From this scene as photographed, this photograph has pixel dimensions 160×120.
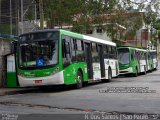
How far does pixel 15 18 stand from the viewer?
98.2ft

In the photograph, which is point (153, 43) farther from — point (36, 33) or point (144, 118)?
point (144, 118)

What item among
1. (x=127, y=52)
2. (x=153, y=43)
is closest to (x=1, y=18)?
(x=127, y=52)

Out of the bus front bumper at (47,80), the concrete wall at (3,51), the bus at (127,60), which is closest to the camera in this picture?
the bus front bumper at (47,80)

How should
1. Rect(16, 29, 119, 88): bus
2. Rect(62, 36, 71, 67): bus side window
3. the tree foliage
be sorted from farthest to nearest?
the tree foliage, Rect(62, 36, 71, 67): bus side window, Rect(16, 29, 119, 88): bus

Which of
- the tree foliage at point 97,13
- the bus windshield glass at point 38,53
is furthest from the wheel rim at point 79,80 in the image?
the tree foliage at point 97,13

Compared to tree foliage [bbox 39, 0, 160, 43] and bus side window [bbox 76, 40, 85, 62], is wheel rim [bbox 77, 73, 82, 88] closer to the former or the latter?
bus side window [bbox 76, 40, 85, 62]

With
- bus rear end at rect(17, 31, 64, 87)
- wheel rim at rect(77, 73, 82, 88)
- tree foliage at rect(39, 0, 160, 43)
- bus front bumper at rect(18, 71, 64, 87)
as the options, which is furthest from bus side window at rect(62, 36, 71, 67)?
tree foliage at rect(39, 0, 160, 43)

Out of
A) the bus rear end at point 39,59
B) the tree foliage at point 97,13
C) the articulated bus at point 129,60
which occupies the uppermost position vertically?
the tree foliage at point 97,13

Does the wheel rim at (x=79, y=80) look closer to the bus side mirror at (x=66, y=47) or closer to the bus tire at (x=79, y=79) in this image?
the bus tire at (x=79, y=79)

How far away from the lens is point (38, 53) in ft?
69.6

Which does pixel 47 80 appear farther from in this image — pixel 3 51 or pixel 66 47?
pixel 3 51

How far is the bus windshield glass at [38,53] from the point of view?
69.1 ft

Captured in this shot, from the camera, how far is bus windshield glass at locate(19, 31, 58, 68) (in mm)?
21062

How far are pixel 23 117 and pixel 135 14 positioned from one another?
31.9m
